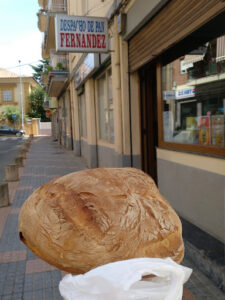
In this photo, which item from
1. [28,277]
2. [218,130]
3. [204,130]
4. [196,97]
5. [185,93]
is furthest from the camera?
[185,93]

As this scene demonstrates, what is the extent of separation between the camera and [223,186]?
3.26 meters

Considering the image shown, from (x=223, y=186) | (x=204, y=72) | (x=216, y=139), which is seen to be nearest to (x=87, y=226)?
(x=223, y=186)

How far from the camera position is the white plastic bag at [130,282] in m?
0.95

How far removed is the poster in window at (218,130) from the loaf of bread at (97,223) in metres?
2.55

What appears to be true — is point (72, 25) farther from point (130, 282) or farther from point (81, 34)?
point (130, 282)

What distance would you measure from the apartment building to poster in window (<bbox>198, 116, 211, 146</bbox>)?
1 centimetres

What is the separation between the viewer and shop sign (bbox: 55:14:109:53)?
638 cm

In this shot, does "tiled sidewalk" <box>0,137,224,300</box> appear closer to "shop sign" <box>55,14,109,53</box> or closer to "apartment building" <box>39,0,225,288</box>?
"apartment building" <box>39,0,225,288</box>

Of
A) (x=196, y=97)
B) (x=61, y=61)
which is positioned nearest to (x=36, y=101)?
(x=61, y=61)

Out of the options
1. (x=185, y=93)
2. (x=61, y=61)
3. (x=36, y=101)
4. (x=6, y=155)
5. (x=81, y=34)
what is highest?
(x=36, y=101)

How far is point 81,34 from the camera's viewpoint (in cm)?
647

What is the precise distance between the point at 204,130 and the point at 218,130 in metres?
0.31

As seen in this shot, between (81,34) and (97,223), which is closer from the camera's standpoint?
(97,223)

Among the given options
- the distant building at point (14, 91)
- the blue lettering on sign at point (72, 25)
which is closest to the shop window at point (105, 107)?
the blue lettering on sign at point (72, 25)
